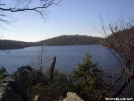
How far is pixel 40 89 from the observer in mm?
9789

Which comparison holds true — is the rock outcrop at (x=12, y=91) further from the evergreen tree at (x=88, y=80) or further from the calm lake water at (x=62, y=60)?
the calm lake water at (x=62, y=60)

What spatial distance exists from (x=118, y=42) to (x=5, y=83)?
10.0ft

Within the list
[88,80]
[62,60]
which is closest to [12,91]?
[88,80]

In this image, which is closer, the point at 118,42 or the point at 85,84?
the point at 118,42

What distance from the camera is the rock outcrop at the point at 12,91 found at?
162 inches

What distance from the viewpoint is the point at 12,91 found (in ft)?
14.8

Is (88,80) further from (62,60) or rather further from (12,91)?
(62,60)

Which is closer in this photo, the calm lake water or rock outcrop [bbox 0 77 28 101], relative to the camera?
rock outcrop [bbox 0 77 28 101]

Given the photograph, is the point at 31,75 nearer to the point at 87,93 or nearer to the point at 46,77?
the point at 46,77

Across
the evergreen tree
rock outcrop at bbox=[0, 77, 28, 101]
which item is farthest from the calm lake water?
rock outcrop at bbox=[0, 77, 28, 101]

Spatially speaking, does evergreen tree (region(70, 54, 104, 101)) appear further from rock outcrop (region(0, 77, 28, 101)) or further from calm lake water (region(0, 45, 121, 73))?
rock outcrop (region(0, 77, 28, 101))

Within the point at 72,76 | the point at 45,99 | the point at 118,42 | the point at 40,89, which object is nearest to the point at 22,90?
the point at 118,42

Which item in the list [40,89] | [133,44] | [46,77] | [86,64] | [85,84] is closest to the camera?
[133,44]

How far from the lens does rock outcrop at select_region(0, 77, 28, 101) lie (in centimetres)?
412
